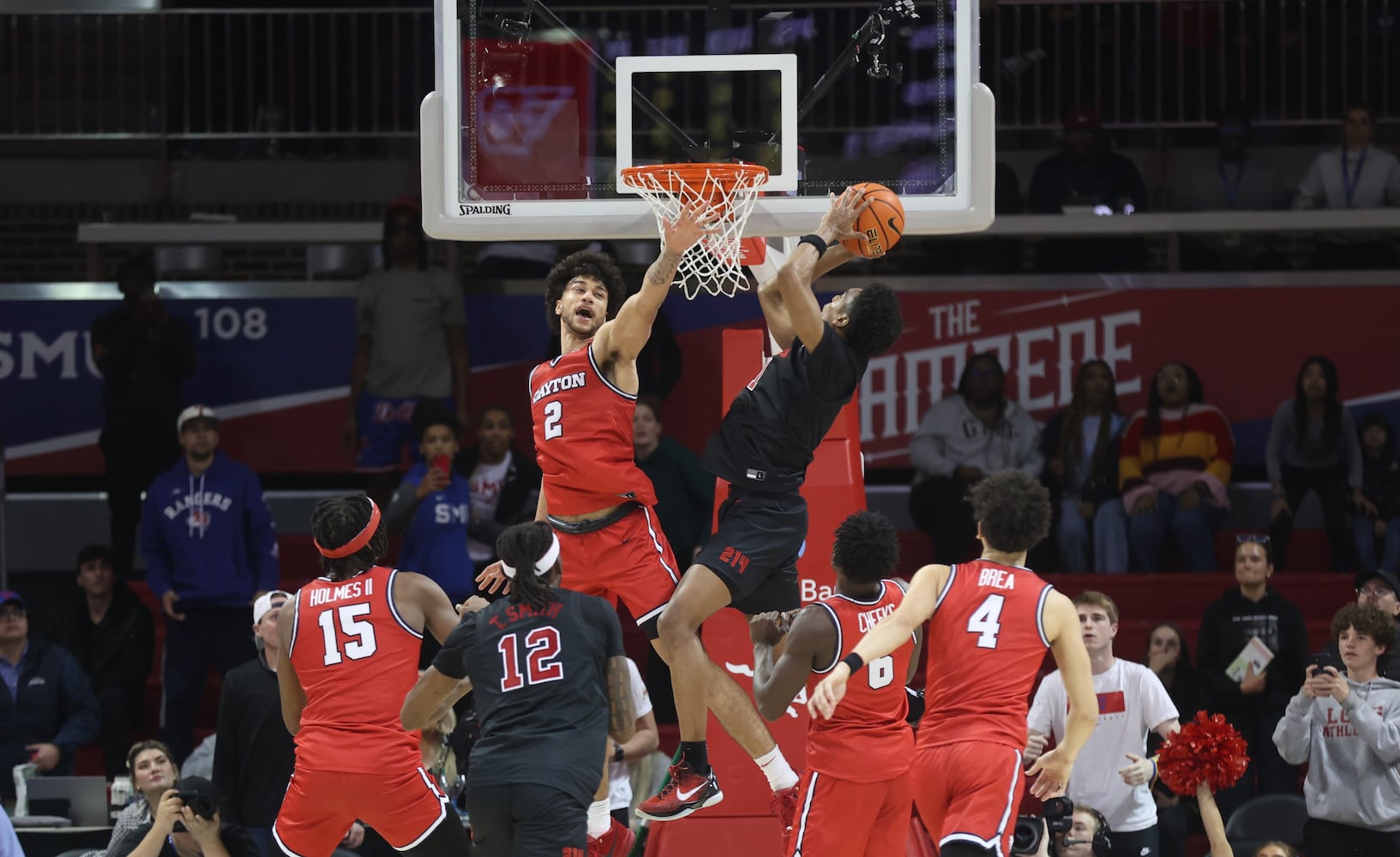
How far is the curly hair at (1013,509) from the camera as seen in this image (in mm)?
6668

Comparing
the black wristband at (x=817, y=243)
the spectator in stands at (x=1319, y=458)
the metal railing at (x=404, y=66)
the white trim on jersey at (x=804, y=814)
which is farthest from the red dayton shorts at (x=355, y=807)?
the metal railing at (x=404, y=66)

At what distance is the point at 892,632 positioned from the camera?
6.43 metres

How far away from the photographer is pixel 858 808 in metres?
7.26

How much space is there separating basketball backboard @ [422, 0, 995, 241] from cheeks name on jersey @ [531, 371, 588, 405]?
0.56m

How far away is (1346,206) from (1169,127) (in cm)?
141

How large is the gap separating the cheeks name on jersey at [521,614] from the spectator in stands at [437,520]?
4426 millimetres

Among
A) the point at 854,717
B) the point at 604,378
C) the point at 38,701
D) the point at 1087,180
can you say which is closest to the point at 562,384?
the point at 604,378

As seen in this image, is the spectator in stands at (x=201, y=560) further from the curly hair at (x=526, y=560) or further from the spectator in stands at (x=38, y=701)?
the curly hair at (x=526, y=560)

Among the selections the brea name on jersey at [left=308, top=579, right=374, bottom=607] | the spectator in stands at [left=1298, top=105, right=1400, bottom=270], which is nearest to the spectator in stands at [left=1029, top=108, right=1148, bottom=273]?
the spectator in stands at [left=1298, top=105, right=1400, bottom=270]

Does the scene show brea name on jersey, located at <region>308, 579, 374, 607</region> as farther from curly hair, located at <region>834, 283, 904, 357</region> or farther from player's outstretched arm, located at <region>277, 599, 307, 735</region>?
curly hair, located at <region>834, 283, 904, 357</region>

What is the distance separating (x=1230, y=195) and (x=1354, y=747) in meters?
5.48

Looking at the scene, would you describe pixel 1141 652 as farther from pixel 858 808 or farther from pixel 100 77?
pixel 100 77

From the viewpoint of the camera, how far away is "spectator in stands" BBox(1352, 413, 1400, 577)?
11961 millimetres

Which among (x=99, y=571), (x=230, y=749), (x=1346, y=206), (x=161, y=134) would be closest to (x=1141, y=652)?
(x=1346, y=206)
